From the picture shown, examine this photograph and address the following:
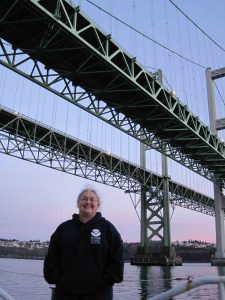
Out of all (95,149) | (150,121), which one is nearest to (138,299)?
(150,121)

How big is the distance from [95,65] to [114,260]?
19.3 meters

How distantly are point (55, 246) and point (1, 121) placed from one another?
111ft

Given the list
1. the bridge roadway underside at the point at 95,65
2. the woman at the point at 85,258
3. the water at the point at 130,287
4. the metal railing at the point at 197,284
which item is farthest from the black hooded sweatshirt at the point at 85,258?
the bridge roadway underside at the point at 95,65

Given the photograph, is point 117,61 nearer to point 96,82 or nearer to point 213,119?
point 96,82

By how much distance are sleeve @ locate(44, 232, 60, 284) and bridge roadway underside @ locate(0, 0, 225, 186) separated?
14.3m

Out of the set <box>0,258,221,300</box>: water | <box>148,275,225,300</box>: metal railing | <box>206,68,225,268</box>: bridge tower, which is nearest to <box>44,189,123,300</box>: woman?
<box>148,275,225,300</box>: metal railing

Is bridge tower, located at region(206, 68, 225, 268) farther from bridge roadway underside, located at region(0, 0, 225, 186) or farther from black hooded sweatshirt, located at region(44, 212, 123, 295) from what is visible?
black hooded sweatshirt, located at region(44, 212, 123, 295)

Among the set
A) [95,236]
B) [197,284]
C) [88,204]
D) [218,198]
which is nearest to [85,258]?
[95,236]

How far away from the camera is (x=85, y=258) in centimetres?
294

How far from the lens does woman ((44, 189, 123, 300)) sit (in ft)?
9.52

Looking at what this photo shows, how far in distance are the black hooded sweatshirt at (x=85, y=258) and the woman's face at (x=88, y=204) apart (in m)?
0.06

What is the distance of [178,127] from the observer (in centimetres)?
3166

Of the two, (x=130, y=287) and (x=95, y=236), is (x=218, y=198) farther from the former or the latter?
(x=95, y=236)

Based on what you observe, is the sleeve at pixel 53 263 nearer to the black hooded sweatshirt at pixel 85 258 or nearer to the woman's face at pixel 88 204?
the black hooded sweatshirt at pixel 85 258
